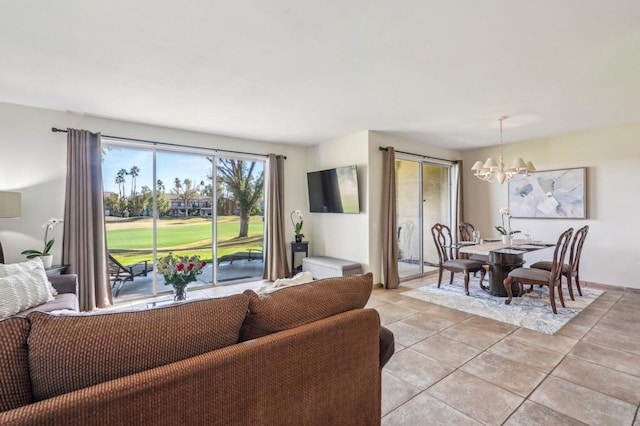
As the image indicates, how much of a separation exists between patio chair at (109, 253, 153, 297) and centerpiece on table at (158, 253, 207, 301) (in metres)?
2.04

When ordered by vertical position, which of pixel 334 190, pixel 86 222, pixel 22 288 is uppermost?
pixel 334 190

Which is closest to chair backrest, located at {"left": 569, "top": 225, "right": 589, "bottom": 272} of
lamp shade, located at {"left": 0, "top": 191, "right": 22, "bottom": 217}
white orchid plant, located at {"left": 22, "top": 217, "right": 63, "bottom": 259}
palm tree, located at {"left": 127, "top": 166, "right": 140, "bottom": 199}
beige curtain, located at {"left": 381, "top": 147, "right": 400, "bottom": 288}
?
beige curtain, located at {"left": 381, "top": 147, "right": 400, "bottom": 288}

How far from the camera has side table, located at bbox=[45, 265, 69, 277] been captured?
3375mm

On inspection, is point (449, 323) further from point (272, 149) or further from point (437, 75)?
point (272, 149)

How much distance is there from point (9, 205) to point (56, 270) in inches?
31.6

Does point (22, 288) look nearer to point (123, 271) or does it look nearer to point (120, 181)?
point (123, 271)

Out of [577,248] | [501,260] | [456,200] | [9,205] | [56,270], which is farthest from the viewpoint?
[456,200]

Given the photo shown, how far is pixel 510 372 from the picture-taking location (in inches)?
95.5

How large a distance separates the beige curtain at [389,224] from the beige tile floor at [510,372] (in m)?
1.34

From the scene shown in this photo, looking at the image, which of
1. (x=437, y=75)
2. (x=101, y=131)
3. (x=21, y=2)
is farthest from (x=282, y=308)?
(x=101, y=131)

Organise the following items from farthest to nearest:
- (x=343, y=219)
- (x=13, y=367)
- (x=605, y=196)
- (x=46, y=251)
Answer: (x=343, y=219) < (x=605, y=196) < (x=46, y=251) < (x=13, y=367)

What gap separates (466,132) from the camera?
504 centimetres

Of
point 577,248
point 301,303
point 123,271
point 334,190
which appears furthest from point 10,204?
point 577,248

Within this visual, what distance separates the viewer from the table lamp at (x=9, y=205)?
10.5 ft
